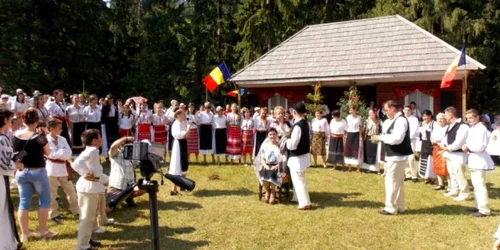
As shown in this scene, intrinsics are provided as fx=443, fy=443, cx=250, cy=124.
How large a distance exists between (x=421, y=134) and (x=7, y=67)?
71.3 feet

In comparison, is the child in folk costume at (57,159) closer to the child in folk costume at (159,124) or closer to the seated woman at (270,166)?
the seated woman at (270,166)

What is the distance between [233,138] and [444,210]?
20.4 feet

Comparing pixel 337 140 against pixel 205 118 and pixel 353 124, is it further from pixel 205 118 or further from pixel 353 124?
pixel 205 118

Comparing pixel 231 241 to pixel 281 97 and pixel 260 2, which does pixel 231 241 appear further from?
pixel 260 2

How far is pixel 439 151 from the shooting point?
8984mm

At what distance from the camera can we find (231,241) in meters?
5.89

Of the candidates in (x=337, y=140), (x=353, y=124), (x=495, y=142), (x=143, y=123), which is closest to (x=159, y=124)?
(x=143, y=123)

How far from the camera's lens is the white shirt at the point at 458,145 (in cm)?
762

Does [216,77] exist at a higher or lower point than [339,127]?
higher

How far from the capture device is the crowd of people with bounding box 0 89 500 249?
532 cm

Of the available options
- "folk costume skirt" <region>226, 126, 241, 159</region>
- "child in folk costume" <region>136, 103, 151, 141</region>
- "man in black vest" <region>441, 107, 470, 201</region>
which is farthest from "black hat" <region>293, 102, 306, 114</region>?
"child in folk costume" <region>136, 103, 151, 141</region>

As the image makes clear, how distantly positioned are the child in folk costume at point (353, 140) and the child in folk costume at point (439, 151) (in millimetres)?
2211

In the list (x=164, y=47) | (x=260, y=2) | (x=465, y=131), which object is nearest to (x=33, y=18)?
(x=164, y=47)

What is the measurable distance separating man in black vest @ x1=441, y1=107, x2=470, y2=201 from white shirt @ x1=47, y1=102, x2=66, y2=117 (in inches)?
330
